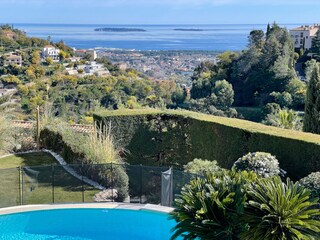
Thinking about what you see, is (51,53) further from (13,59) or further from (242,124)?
(242,124)

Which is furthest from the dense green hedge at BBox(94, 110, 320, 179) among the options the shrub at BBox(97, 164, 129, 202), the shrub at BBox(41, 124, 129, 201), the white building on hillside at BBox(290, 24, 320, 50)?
the white building on hillside at BBox(290, 24, 320, 50)

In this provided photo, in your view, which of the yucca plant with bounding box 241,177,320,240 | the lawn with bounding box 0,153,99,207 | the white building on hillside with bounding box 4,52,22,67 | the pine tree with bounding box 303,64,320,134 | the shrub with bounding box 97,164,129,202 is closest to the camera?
the yucca plant with bounding box 241,177,320,240

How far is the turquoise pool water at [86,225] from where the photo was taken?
930 centimetres

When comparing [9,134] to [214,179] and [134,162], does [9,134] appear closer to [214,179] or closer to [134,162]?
[134,162]

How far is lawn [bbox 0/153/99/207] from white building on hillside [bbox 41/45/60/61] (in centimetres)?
5002

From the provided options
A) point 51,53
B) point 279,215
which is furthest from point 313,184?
point 51,53

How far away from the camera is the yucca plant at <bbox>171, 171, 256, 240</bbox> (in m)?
6.43

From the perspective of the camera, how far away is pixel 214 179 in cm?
686

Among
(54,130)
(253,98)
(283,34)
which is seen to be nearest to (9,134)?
(54,130)

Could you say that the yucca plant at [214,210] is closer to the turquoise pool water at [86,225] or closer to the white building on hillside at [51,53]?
the turquoise pool water at [86,225]

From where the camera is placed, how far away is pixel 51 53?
6059 cm

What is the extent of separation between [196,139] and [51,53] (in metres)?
50.7

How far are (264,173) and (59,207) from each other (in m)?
4.79

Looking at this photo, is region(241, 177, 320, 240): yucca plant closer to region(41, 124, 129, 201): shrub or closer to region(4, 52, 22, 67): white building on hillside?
region(41, 124, 129, 201): shrub
